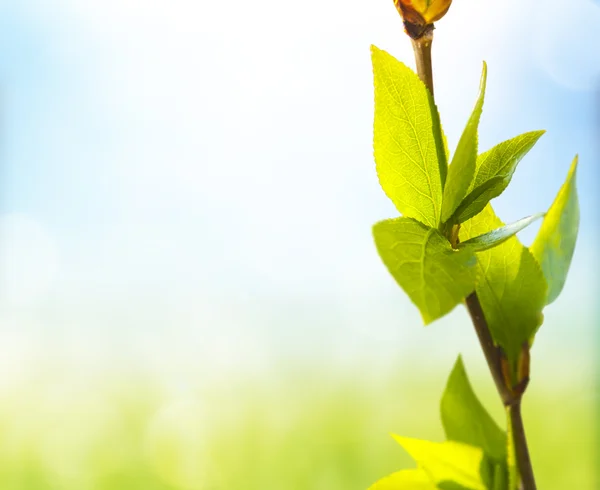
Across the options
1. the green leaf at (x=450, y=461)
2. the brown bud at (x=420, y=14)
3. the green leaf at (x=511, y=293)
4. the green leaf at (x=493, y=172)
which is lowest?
the green leaf at (x=450, y=461)

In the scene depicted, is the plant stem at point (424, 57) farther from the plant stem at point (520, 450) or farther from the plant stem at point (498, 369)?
the plant stem at point (520, 450)

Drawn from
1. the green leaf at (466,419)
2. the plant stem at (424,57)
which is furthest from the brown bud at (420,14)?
the green leaf at (466,419)

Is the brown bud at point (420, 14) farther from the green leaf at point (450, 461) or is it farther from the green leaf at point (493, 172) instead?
the green leaf at point (450, 461)

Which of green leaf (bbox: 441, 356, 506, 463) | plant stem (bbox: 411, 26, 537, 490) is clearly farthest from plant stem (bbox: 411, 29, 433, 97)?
green leaf (bbox: 441, 356, 506, 463)

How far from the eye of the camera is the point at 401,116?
26 centimetres

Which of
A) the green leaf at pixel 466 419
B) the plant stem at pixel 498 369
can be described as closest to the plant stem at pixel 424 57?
the plant stem at pixel 498 369

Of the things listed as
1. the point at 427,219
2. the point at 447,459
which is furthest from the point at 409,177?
the point at 447,459

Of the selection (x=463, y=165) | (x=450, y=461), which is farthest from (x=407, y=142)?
(x=450, y=461)

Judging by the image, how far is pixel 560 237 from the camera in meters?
0.27

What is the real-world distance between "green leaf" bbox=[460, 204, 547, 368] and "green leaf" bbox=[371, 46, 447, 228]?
3 centimetres

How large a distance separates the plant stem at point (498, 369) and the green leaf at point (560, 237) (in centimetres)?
4

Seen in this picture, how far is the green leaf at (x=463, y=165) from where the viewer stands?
9.1 inches

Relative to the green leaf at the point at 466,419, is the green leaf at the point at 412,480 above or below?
below

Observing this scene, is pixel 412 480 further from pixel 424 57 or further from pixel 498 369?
pixel 424 57
